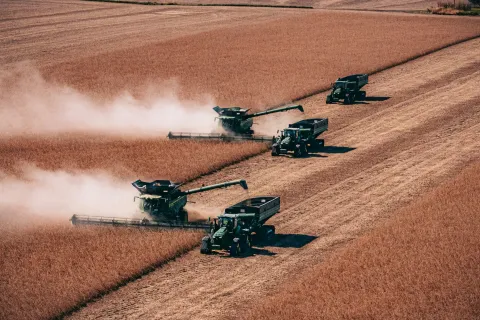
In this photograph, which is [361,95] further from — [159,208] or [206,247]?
[206,247]

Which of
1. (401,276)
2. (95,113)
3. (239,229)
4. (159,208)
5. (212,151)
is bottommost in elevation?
(401,276)

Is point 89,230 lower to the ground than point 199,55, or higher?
lower

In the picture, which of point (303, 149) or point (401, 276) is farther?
point (303, 149)

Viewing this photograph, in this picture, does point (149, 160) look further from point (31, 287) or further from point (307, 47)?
point (307, 47)

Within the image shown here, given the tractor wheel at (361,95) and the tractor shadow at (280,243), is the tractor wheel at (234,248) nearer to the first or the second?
the tractor shadow at (280,243)

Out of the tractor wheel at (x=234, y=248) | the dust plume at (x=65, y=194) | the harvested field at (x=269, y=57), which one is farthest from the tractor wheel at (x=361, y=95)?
the tractor wheel at (x=234, y=248)

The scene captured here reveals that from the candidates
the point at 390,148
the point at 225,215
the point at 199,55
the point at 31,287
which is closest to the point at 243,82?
the point at 199,55

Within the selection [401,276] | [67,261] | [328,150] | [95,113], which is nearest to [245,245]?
[401,276]
